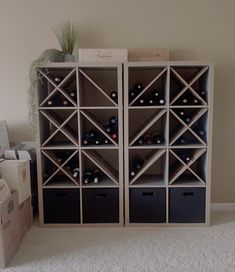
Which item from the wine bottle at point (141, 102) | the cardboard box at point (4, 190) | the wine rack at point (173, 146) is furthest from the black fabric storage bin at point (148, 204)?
the cardboard box at point (4, 190)

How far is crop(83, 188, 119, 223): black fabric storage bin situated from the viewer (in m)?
2.54

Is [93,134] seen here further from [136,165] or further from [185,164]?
[185,164]

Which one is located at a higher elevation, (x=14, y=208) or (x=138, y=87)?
(x=138, y=87)

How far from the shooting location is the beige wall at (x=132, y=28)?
2.68 metres

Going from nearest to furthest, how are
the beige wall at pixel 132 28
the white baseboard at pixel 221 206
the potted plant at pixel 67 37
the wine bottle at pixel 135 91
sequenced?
the wine bottle at pixel 135 91 < the potted plant at pixel 67 37 < the beige wall at pixel 132 28 < the white baseboard at pixel 221 206

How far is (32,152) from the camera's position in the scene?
270 cm

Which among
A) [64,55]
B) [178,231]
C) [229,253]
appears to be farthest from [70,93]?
[229,253]

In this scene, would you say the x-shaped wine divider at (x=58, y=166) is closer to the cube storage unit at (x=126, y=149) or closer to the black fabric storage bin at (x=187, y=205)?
the cube storage unit at (x=126, y=149)

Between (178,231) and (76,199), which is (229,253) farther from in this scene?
(76,199)

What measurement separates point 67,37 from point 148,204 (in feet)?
5.59

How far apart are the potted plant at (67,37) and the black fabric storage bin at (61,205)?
1204 millimetres

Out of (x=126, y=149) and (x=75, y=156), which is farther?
(x=75, y=156)

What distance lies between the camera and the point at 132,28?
2709mm

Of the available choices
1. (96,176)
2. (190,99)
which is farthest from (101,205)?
(190,99)
